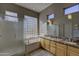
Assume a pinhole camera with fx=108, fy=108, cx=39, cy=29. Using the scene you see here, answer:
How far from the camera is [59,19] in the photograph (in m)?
2.19

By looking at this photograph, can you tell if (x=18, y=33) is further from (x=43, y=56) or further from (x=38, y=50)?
(x=43, y=56)

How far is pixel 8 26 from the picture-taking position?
7.09 ft

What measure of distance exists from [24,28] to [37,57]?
67cm

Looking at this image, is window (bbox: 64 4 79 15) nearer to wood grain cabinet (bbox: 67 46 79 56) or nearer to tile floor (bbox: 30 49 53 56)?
wood grain cabinet (bbox: 67 46 79 56)

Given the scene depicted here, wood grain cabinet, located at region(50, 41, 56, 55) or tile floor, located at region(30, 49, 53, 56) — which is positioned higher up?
wood grain cabinet, located at region(50, 41, 56, 55)

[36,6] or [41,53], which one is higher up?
[36,6]

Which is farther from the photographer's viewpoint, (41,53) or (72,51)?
(41,53)

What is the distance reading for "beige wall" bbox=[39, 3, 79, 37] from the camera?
211 centimetres

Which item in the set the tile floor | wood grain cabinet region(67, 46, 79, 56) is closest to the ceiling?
the tile floor

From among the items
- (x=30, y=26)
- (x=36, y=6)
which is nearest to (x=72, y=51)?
(x=30, y=26)

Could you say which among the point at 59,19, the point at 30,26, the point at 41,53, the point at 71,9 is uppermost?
the point at 71,9

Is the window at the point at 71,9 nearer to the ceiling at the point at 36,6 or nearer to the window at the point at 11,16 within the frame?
the ceiling at the point at 36,6

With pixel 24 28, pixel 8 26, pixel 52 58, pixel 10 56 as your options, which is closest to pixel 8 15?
pixel 8 26

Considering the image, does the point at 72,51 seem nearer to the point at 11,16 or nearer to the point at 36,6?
the point at 36,6
